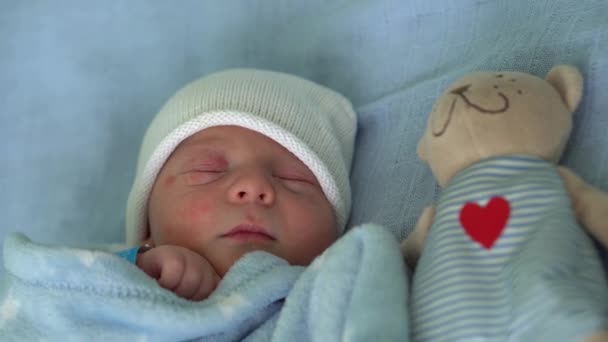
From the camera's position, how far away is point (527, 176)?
2.36ft

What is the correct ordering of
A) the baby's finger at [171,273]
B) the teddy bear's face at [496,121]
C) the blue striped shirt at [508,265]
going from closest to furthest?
the blue striped shirt at [508,265]
the teddy bear's face at [496,121]
the baby's finger at [171,273]

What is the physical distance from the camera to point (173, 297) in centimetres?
85

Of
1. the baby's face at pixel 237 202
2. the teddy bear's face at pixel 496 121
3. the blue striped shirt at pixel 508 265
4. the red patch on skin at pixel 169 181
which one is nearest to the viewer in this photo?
the blue striped shirt at pixel 508 265

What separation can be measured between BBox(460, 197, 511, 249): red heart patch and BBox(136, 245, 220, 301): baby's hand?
0.39m

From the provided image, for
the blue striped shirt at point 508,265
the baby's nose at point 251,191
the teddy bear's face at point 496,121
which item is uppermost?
the teddy bear's face at point 496,121

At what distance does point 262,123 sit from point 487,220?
535mm

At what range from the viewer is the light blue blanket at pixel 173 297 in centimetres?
77

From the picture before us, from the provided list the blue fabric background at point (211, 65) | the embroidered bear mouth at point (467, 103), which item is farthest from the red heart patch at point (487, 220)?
the blue fabric background at point (211, 65)

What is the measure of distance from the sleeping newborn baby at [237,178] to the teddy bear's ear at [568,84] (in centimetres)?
42

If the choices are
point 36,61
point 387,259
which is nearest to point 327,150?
point 387,259

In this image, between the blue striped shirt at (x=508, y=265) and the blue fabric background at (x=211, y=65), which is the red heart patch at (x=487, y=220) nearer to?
the blue striped shirt at (x=508, y=265)

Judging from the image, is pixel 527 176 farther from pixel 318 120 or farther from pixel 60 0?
pixel 60 0

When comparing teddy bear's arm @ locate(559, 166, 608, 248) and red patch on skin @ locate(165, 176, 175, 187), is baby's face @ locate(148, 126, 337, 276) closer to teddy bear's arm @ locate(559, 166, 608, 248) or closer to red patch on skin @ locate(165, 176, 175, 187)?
red patch on skin @ locate(165, 176, 175, 187)

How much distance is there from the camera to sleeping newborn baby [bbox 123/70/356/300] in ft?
3.30
